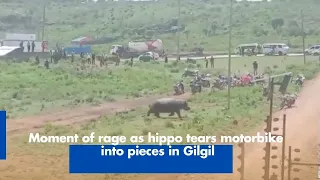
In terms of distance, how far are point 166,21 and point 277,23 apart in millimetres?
1594

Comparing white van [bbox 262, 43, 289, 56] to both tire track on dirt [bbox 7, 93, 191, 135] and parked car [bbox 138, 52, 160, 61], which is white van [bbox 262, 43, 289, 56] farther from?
tire track on dirt [bbox 7, 93, 191, 135]

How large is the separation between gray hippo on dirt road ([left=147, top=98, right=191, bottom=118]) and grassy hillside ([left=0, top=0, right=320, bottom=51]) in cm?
103

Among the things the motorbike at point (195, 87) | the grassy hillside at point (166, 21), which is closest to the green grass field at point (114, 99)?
the motorbike at point (195, 87)

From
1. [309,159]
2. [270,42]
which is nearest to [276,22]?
[270,42]

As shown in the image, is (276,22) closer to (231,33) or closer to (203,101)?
(231,33)

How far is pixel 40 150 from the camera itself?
7.19 meters

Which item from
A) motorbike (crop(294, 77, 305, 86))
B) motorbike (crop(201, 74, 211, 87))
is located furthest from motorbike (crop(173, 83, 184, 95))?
motorbike (crop(294, 77, 305, 86))

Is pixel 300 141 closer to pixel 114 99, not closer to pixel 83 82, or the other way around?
pixel 114 99

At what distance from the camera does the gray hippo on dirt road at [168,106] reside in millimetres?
7891

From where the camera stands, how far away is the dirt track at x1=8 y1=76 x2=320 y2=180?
7117 mm

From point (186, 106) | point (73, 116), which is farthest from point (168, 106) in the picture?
point (73, 116)

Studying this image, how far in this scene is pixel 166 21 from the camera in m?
9.00

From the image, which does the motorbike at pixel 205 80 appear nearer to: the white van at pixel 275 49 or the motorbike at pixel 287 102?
the white van at pixel 275 49

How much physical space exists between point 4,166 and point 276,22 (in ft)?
14.2
